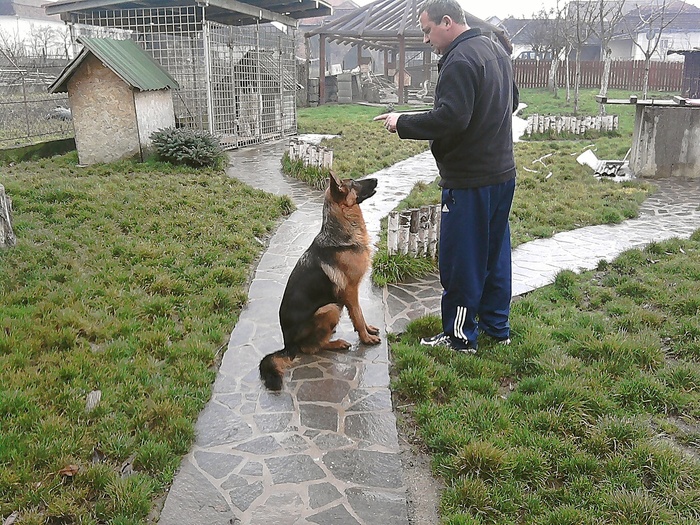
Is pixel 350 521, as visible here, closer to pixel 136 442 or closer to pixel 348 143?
pixel 136 442

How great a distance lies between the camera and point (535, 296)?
5.65 m

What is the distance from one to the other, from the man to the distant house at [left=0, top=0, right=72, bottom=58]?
75.3 feet

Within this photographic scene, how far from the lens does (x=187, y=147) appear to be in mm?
11172

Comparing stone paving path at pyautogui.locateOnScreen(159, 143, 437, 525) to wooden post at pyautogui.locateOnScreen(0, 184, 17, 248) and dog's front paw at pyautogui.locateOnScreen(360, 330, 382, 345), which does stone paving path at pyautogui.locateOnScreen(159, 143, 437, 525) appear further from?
wooden post at pyautogui.locateOnScreen(0, 184, 17, 248)

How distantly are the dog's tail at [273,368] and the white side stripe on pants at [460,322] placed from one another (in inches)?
49.7

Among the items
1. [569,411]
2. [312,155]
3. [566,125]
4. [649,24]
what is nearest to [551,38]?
[649,24]

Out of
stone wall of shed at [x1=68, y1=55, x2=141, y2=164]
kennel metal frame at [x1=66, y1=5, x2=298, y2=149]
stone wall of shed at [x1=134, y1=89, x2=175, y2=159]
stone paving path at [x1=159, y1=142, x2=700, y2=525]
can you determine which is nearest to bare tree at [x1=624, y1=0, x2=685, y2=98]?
kennel metal frame at [x1=66, y1=5, x2=298, y2=149]

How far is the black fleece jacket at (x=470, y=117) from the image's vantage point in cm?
376

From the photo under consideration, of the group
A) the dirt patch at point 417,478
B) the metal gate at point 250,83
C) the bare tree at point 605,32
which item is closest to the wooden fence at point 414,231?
the dirt patch at point 417,478

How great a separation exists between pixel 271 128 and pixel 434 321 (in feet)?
41.3

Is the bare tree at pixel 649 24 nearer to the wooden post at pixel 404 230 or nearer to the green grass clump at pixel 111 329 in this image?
the wooden post at pixel 404 230

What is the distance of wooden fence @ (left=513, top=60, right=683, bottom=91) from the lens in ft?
106

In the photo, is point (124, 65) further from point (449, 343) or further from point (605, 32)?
point (605, 32)

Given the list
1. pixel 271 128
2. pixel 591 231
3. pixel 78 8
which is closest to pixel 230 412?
pixel 591 231
